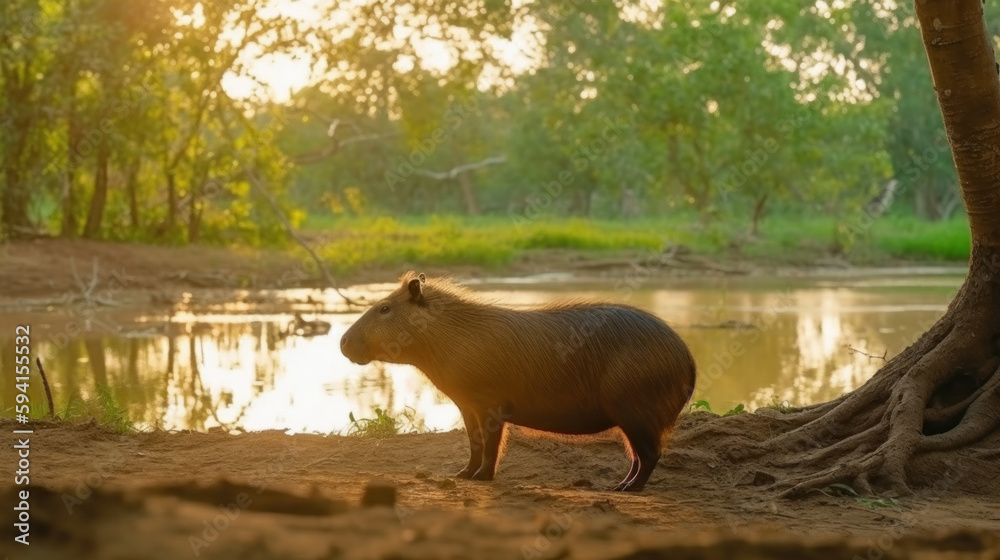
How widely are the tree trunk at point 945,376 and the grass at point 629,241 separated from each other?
1745cm

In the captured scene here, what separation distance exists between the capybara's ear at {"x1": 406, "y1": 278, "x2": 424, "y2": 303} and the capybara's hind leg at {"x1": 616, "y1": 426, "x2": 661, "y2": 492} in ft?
4.25

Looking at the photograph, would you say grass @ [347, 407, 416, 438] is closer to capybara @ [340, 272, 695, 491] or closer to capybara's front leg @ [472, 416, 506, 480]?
capybara @ [340, 272, 695, 491]

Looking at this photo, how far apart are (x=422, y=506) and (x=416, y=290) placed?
5.50ft

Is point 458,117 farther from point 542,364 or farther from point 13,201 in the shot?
point 542,364

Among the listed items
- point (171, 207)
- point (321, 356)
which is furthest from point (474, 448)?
point (171, 207)

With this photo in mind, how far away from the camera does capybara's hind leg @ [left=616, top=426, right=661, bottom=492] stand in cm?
593

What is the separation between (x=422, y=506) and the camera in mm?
4762

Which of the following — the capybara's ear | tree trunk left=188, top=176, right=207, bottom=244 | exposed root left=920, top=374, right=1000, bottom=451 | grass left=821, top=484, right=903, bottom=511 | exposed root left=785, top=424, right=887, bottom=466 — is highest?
tree trunk left=188, top=176, right=207, bottom=244

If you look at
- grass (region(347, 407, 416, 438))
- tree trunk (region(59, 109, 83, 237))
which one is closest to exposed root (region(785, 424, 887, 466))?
grass (region(347, 407, 416, 438))

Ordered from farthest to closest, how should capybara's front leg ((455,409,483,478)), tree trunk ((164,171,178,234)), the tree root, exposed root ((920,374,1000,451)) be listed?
tree trunk ((164,171,178,234)), capybara's front leg ((455,409,483,478)), exposed root ((920,374,1000,451)), the tree root

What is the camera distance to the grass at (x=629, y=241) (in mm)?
24625

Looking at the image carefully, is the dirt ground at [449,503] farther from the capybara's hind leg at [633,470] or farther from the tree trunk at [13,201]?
the tree trunk at [13,201]

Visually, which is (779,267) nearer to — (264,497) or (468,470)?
(468,470)

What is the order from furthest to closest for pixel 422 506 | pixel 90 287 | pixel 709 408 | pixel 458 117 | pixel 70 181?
1. pixel 458 117
2. pixel 70 181
3. pixel 90 287
4. pixel 709 408
5. pixel 422 506
